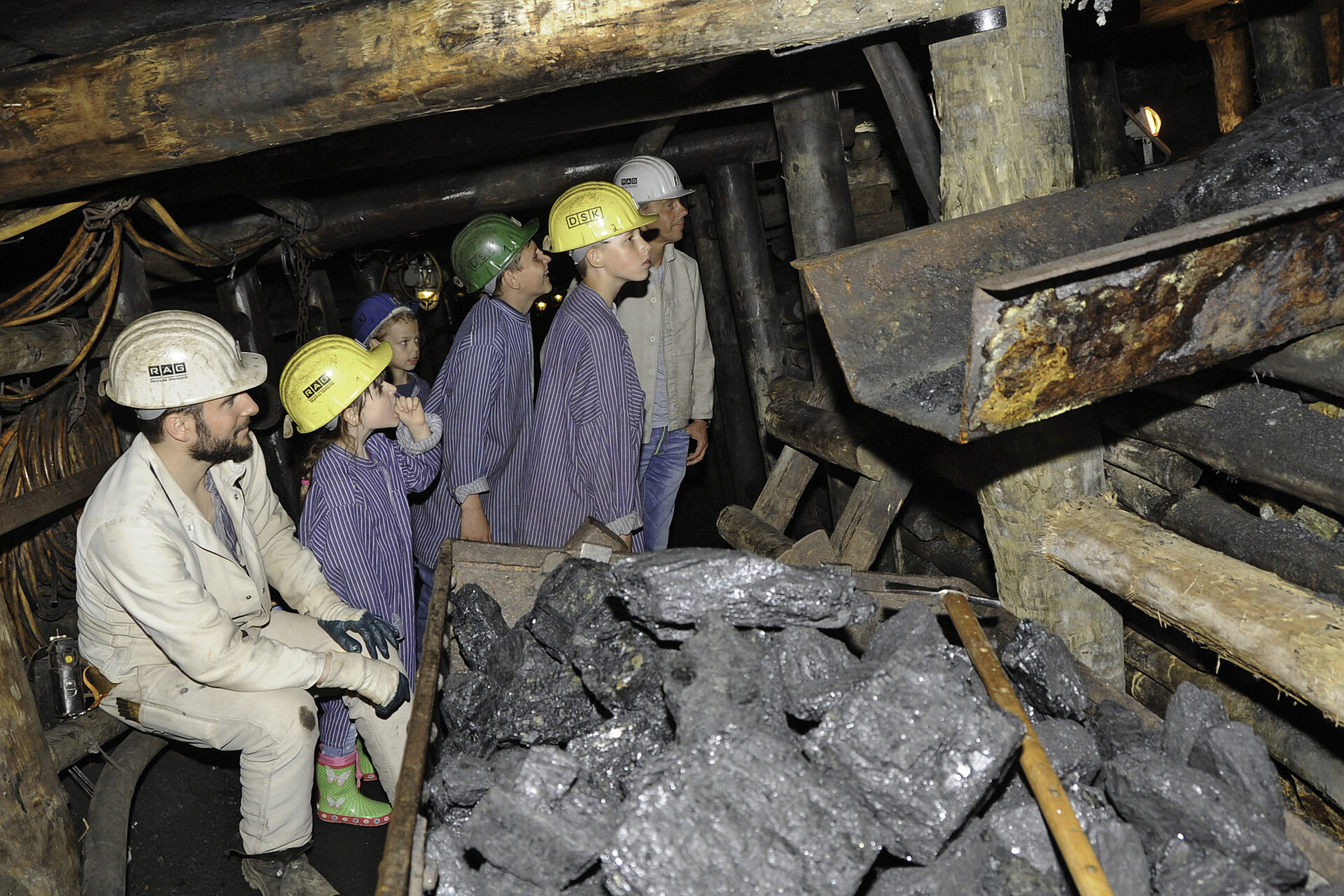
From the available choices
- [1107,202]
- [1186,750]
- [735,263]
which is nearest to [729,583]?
[1186,750]

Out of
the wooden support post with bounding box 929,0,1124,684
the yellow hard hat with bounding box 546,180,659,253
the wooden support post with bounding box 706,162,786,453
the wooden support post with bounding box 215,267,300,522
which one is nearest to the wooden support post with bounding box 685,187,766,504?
the wooden support post with bounding box 706,162,786,453

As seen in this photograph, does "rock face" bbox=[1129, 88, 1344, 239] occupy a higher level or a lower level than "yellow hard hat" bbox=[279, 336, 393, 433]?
higher

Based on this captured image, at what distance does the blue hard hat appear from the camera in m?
4.47

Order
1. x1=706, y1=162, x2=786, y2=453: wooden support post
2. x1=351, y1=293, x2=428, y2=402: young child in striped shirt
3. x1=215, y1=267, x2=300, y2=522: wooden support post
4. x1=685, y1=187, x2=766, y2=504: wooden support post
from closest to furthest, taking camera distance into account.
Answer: x1=351, y1=293, x2=428, y2=402: young child in striped shirt → x1=215, y1=267, x2=300, y2=522: wooden support post → x1=706, y1=162, x2=786, y2=453: wooden support post → x1=685, y1=187, x2=766, y2=504: wooden support post

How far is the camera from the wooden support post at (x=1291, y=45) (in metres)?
4.62

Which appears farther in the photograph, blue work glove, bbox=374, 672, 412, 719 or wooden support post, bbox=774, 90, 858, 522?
wooden support post, bbox=774, 90, 858, 522

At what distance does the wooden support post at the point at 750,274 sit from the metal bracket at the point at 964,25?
8.28ft

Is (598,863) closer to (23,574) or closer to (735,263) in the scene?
(23,574)

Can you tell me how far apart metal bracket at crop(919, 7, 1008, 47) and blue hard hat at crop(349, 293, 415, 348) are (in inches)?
113

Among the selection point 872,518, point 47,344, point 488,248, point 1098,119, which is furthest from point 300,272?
point 1098,119

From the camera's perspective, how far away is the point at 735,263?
529cm

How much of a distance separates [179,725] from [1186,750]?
3083mm

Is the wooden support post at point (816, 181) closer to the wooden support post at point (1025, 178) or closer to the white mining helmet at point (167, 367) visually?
the wooden support post at point (1025, 178)

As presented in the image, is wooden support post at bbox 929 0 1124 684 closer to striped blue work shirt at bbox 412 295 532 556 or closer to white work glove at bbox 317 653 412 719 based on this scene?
striped blue work shirt at bbox 412 295 532 556
